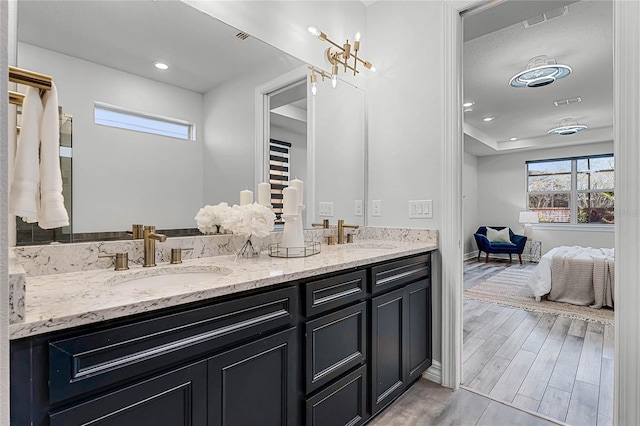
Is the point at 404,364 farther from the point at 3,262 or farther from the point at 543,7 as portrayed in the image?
the point at 543,7

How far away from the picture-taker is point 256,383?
1.13 m

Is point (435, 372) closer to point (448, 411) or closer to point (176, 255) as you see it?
point (448, 411)

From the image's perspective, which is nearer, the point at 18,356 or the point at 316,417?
the point at 18,356

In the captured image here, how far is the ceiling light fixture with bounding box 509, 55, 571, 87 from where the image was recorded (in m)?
3.24

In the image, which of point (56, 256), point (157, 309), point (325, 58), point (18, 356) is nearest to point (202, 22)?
point (325, 58)

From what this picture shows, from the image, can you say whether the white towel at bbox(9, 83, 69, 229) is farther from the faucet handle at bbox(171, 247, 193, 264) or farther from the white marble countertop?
the faucet handle at bbox(171, 247, 193, 264)

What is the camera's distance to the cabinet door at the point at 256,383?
1.03 meters

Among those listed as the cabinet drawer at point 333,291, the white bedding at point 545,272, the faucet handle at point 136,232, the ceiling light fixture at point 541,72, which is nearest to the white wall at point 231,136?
the faucet handle at point 136,232

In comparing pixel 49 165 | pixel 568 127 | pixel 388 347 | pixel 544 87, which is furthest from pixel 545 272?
pixel 49 165

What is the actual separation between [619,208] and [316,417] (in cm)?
171

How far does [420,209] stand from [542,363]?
1554 mm

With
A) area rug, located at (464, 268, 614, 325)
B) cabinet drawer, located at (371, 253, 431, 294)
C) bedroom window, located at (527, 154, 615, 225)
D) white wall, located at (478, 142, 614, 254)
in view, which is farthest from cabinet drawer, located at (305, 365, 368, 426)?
bedroom window, located at (527, 154, 615, 225)

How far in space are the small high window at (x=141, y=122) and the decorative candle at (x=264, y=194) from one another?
460 mm

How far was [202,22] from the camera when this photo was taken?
1.67m
